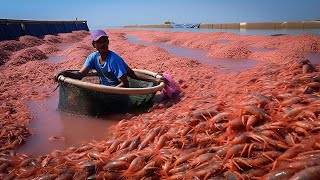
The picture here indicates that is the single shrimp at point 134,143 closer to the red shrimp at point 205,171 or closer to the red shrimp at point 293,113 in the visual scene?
the red shrimp at point 205,171

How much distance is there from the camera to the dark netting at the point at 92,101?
607cm

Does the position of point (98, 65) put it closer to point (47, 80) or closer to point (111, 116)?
point (111, 116)

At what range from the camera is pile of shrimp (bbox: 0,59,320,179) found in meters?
3.06

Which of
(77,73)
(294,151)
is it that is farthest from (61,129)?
(294,151)

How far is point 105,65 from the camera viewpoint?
20.9 feet

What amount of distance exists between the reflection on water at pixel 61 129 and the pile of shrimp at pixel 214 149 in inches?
21.4

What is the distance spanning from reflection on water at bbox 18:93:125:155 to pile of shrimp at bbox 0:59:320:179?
0.54m

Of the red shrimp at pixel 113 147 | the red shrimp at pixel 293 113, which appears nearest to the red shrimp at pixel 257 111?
the red shrimp at pixel 293 113

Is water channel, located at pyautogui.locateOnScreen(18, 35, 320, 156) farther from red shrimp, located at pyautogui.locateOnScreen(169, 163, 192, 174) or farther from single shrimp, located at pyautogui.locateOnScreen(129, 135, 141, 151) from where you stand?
red shrimp, located at pyautogui.locateOnScreen(169, 163, 192, 174)

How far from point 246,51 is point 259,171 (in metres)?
15.2

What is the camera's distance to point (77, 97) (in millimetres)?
6188

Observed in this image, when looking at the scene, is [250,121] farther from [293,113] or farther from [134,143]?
[134,143]

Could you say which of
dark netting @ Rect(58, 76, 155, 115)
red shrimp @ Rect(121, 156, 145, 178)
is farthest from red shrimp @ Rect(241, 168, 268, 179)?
dark netting @ Rect(58, 76, 155, 115)

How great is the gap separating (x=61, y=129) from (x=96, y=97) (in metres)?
0.97
